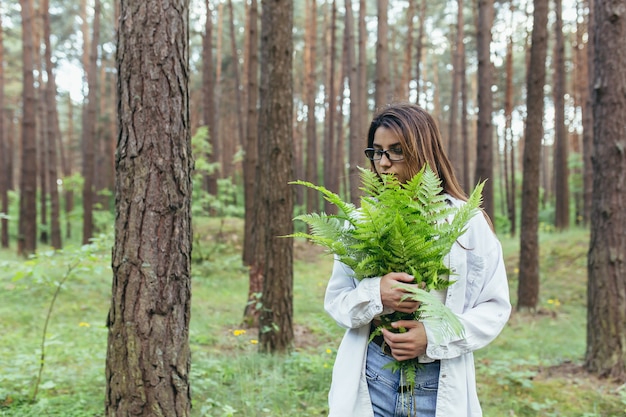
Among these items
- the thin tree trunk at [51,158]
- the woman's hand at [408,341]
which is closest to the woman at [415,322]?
the woman's hand at [408,341]

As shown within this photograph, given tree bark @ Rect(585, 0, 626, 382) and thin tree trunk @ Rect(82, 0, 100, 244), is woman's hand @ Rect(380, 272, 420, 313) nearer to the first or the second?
tree bark @ Rect(585, 0, 626, 382)

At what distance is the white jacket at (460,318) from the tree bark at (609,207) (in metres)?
3.75

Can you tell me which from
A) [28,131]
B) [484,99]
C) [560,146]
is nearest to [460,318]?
[484,99]

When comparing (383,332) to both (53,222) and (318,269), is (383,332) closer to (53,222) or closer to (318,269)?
(318,269)

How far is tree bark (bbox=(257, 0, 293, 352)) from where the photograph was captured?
5.36 m

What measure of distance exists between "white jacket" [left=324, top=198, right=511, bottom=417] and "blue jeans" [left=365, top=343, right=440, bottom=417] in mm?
34

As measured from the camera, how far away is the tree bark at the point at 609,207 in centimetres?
495

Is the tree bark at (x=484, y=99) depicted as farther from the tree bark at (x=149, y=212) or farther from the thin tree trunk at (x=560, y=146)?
the tree bark at (x=149, y=212)

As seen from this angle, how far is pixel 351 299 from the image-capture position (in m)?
1.88

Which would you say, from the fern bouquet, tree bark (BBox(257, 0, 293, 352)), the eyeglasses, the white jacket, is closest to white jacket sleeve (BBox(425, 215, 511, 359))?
the white jacket

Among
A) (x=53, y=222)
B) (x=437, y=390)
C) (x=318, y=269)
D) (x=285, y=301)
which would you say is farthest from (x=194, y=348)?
(x=53, y=222)

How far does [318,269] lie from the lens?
14.1m

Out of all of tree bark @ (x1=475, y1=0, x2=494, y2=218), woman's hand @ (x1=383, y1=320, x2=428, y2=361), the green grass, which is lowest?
the green grass

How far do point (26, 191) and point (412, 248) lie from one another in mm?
13626
